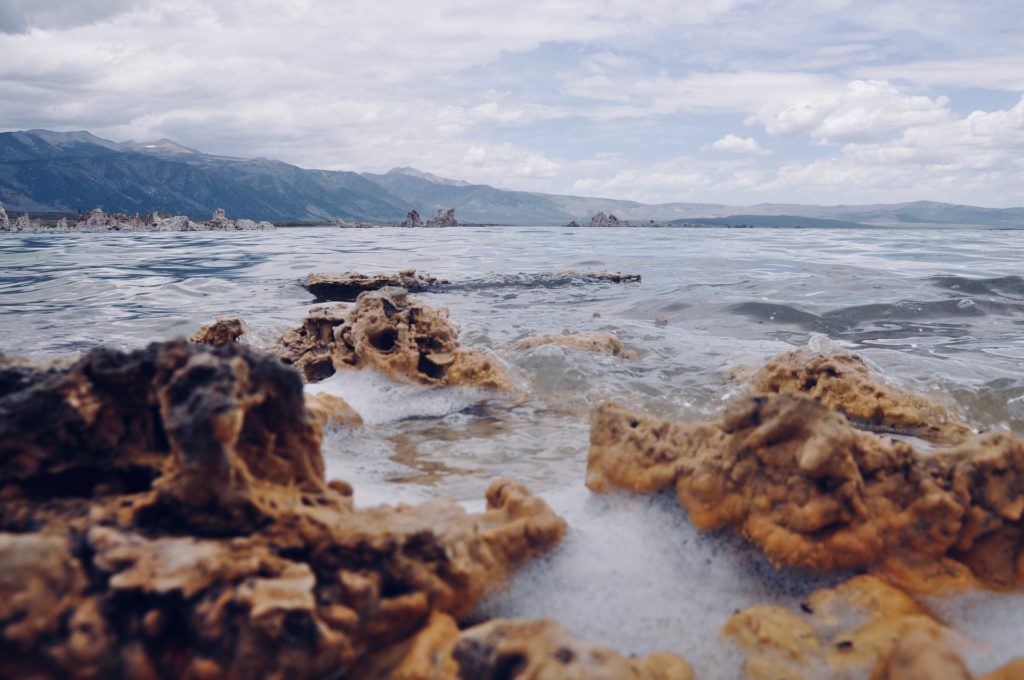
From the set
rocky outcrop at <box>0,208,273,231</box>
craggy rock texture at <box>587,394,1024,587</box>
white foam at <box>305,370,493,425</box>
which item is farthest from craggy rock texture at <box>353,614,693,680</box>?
rocky outcrop at <box>0,208,273,231</box>

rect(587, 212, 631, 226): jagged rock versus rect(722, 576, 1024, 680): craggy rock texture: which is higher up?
rect(587, 212, 631, 226): jagged rock

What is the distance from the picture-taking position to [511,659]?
188cm

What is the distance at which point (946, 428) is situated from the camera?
5434 mm

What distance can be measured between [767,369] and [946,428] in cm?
146

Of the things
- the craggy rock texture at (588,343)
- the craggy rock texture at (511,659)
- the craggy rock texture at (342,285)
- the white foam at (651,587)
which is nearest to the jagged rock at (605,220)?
the craggy rock texture at (342,285)

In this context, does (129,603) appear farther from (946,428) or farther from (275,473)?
(946,428)

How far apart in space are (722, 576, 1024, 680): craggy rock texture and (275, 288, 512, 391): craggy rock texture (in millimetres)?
4101

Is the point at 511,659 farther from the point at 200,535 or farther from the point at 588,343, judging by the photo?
the point at 588,343

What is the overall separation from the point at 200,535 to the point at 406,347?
4331 millimetres

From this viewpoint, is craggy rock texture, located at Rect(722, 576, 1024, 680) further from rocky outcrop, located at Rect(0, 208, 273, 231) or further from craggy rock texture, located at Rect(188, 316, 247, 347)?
rocky outcrop, located at Rect(0, 208, 273, 231)

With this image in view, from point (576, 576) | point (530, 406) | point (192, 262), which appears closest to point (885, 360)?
point (530, 406)

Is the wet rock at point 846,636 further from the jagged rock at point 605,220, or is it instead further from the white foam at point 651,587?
the jagged rock at point 605,220

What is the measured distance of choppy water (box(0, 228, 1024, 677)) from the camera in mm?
2617

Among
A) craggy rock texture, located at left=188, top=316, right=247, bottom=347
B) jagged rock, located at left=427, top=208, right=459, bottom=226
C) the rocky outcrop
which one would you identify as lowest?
craggy rock texture, located at left=188, top=316, right=247, bottom=347
